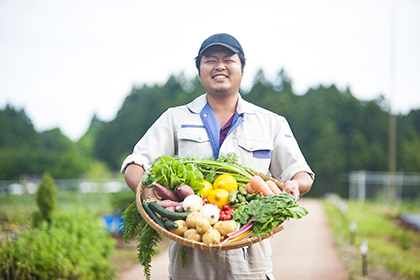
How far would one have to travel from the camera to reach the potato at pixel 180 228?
220cm

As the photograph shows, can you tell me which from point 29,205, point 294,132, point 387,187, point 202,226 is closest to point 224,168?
point 202,226

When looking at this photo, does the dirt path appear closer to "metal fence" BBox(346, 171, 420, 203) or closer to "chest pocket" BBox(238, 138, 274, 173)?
"chest pocket" BBox(238, 138, 274, 173)

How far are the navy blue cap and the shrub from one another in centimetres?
323

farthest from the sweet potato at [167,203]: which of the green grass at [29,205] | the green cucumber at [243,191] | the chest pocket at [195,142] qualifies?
the green grass at [29,205]

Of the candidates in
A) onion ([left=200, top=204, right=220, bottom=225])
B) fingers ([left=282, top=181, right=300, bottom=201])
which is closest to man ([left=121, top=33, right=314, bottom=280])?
fingers ([left=282, top=181, right=300, bottom=201])

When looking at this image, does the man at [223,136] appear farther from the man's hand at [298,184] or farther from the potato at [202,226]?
the potato at [202,226]

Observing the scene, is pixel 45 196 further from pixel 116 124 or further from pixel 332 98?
pixel 116 124

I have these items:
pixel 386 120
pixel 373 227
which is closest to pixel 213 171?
pixel 373 227

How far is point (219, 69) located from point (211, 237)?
4.10ft

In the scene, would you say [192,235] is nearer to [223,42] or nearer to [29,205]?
[223,42]

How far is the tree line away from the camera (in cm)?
3366

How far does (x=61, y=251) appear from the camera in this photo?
4.95m

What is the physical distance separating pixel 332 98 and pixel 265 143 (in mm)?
37746

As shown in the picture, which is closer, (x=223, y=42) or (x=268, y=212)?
(x=268, y=212)
